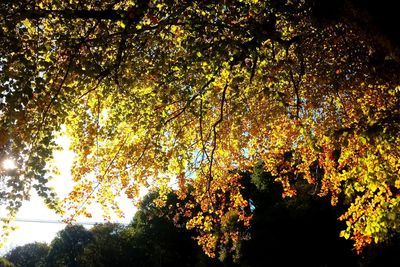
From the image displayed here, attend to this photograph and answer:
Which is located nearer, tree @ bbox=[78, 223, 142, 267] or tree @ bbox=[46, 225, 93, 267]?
tree @ bbox=[78, 223, 142, 267]

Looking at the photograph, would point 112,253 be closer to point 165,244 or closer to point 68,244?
point 165,244

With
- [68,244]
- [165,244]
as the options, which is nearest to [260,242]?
[165,244]

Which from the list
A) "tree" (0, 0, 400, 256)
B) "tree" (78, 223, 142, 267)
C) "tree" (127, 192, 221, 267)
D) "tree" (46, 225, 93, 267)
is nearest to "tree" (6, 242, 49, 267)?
"tree" (46, 225, 93, 267)

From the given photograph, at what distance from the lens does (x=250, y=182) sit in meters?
38.9

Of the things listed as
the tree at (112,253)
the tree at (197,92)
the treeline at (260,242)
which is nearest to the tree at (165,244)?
the treeline at (260,242)

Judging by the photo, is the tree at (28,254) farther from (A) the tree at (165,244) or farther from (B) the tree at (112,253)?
(A) the tree at (165,244)

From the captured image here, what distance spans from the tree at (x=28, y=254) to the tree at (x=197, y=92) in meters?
67.6

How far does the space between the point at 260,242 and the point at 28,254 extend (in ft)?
190

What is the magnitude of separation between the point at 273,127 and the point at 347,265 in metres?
24.4

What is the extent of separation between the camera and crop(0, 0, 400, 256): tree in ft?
21.3

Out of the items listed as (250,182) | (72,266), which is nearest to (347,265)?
(250,182)

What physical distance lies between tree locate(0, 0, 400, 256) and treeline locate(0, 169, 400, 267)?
244 inches

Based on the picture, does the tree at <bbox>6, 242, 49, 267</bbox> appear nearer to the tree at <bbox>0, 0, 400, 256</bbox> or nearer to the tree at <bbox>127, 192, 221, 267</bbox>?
the tree at <bbox>127, 192, 221, 267</bbox>

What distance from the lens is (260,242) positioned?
29.5m
